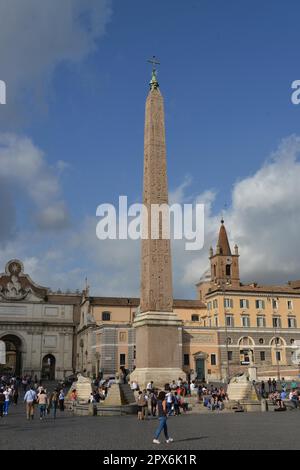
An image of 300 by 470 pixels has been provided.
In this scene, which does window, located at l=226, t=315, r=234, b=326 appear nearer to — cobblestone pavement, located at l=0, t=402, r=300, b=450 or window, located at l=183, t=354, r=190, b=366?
window, located at l=183, t=354, r=190, b=366

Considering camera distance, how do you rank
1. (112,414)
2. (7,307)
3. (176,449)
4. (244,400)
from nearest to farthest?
(176,449), (112,414), (244,400), (7,307)

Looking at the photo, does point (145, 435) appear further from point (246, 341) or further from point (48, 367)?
point (48, 367)

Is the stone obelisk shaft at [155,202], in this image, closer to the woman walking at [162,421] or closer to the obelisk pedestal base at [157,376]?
the obelisk pedestal base at [157,376]

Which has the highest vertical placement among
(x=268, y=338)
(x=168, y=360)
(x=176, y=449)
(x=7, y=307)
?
(x=7, y=307)

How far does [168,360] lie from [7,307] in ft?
132

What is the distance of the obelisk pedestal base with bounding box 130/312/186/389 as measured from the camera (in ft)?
74.7

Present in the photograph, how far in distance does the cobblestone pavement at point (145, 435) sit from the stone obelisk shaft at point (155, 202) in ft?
23.5

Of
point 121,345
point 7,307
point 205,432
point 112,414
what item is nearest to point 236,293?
point 121,345

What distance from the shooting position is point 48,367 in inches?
2438

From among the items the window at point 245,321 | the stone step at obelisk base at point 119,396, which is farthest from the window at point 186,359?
the stone step at obelisk base at point 119,396

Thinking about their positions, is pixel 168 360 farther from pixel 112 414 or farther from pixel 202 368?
pixel 202 368

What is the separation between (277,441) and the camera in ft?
36.7

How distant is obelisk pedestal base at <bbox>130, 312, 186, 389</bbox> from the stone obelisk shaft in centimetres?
53

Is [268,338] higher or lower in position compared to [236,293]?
lower
